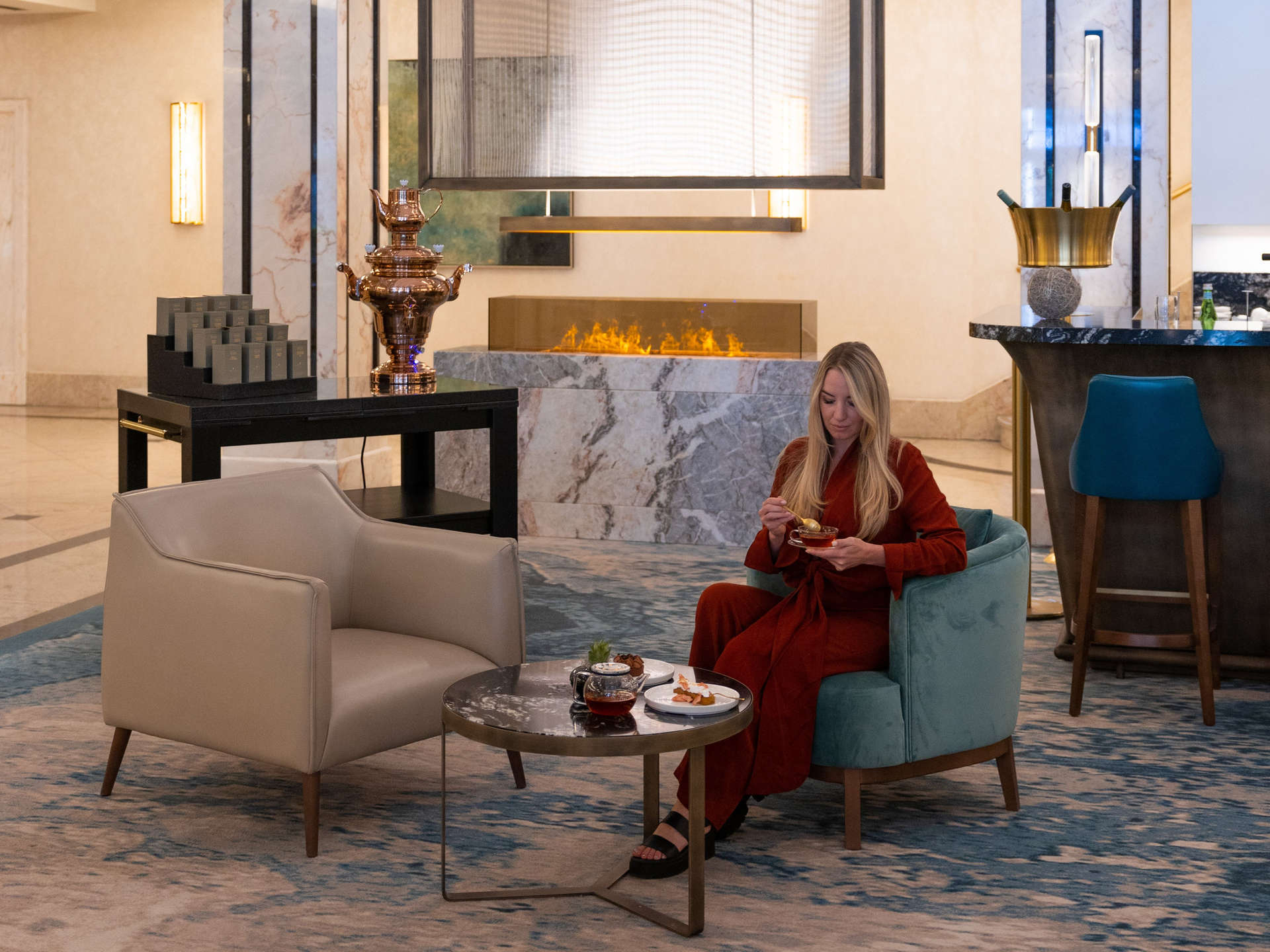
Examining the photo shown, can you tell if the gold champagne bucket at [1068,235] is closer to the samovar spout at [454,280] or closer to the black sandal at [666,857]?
the samovar spout at [454,280]

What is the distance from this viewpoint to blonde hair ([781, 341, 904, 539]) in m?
3.20

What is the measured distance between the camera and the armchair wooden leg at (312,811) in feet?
10.1

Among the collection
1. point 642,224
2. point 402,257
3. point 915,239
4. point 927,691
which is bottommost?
point 927,691

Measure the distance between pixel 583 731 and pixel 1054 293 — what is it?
266 cm

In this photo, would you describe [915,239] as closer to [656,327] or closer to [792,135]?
[656,327]

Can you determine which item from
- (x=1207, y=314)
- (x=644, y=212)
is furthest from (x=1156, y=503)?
(x=644, y=212)

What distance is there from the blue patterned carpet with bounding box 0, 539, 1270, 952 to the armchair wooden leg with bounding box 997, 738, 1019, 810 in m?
0.05

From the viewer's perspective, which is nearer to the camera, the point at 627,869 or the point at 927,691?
the point at 627,869

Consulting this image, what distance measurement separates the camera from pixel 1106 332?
14.0ft

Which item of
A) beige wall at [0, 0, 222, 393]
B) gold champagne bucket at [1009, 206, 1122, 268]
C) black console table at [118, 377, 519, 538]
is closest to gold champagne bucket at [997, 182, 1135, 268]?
gold champagne bucket at [1009, 206, 1122, 268]

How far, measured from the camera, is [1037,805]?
3.43 m

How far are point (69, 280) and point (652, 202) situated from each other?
497cm

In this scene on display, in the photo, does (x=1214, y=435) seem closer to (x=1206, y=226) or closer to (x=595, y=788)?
(x=595, y=788)

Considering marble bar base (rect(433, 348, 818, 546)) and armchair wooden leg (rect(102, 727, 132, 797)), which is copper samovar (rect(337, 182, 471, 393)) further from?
marble bar base (rect(433, 348, 818, 546))
